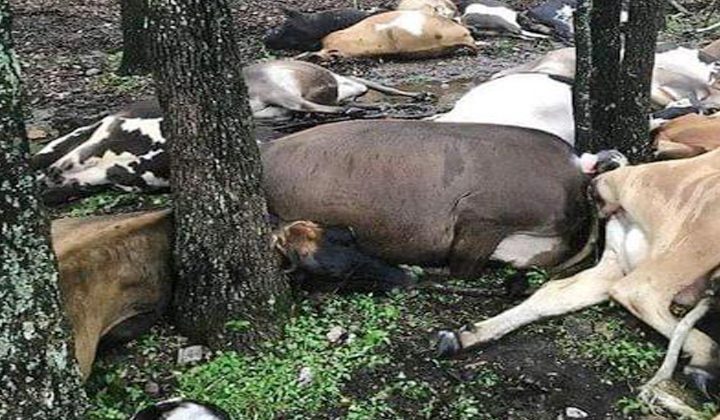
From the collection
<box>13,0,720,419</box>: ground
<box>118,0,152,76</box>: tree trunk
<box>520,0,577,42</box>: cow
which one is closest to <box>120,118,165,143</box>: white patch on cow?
<box>13,0,720,419</box>: ground

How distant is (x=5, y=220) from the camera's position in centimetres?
288

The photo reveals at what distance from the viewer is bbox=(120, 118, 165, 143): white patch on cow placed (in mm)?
6035

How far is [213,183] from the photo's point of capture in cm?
397

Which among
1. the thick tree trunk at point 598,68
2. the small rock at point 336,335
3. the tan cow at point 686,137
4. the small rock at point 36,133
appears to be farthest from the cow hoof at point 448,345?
the small rock at point 36,133

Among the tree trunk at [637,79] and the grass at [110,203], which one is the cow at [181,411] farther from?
the tree trunk at [637,79]

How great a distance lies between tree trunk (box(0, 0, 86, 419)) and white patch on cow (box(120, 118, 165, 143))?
299 centimetres

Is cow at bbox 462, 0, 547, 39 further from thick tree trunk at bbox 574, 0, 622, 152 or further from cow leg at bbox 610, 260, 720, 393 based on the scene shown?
cow leg at bbox 610, 260, 720, 393

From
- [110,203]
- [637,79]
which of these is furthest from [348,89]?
[637,79]

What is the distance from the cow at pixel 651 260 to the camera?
4.02 meters

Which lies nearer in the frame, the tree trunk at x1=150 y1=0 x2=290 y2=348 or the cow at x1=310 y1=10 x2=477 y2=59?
the tree trunk at x1=150 y1=0 x2=290 y2=348

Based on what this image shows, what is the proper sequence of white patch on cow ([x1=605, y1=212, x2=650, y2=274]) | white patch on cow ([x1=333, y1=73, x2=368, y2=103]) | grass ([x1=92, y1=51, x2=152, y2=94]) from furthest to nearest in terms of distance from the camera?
grass ([x1=92, y1=51, x2=152, y2=94])
white patch on cow ([x1=333, y1=73, x2=368, y2=103])
white patch on cow ([x1=605, y1=212, x2=650, y2=274])

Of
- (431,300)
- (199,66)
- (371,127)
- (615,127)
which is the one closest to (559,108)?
(615,127)

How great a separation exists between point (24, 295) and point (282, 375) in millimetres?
1196

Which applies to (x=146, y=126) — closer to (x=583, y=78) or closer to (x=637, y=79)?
(x=583, y=78)
